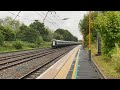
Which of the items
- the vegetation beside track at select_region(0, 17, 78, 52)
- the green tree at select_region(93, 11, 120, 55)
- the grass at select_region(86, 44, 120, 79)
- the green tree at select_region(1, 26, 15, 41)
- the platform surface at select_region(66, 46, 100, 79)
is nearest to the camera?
the grass at select_region(86, 44, 120, 79)

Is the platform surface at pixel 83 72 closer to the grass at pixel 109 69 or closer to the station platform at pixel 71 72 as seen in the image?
the station platform at pixel 71 72

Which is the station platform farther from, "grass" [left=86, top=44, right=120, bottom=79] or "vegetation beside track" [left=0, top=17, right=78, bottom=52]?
"vegetation beside track" [left=0, top=17, right=78, bottom=52]

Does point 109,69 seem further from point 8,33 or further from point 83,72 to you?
point 8,33

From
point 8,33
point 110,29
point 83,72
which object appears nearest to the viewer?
point 83,72

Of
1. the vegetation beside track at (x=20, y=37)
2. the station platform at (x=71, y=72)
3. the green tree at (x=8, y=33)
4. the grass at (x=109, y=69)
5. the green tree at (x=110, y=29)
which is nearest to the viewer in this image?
the grass at (x=109, y=69)

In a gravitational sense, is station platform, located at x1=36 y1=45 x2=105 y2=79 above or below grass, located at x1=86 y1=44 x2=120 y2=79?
below

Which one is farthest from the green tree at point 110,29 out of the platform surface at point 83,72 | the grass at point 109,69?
the platform surface at point 83,72

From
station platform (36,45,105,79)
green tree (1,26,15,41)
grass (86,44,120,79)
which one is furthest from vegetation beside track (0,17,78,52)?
grass (86,44,120,79)

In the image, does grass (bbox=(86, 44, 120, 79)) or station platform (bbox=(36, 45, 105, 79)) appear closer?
grass (bbox=(86, 44, 120, 79))

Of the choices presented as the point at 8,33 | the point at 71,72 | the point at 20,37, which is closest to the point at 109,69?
the point at 71,72
